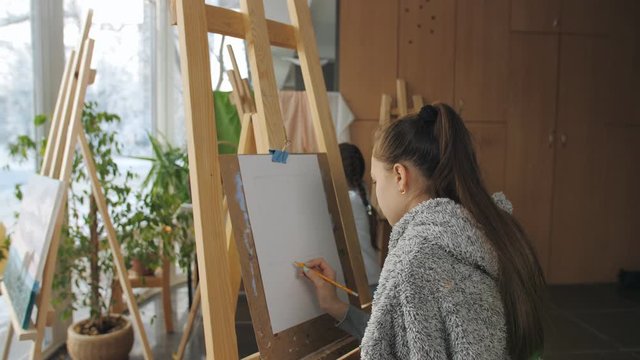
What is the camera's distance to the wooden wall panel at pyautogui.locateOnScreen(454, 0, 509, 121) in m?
3.51

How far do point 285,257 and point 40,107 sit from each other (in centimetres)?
190

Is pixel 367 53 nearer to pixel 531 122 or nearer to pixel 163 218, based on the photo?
pixel 531 122

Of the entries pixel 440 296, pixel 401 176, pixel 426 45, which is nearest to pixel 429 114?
pixel 401 176

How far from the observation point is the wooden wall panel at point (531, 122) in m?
3.60

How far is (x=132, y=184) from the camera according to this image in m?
3.48

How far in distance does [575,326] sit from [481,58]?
1889mm

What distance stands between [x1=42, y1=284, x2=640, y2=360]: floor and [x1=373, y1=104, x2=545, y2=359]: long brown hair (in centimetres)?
151

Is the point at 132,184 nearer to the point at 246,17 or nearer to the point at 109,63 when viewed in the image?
the point at 109,63

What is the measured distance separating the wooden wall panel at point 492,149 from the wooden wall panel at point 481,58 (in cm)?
7

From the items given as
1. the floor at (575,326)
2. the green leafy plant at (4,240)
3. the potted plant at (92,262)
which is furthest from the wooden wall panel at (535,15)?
the green leafy plant at (4,240)

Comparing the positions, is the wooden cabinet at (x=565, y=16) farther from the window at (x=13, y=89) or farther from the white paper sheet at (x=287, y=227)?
the window at (x=13, y=89)

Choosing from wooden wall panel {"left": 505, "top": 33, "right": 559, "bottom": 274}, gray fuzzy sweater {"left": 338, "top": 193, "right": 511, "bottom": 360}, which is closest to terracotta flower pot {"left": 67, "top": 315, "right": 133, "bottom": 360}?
gray fuzzy sweater {"left": 338, "top": 193, "right": 511, "bottom": 360}

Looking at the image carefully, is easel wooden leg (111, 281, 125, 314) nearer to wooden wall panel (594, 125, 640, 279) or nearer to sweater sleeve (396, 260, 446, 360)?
sweater sleeve (396, 260, 446, 360)

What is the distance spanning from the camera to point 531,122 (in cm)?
364
